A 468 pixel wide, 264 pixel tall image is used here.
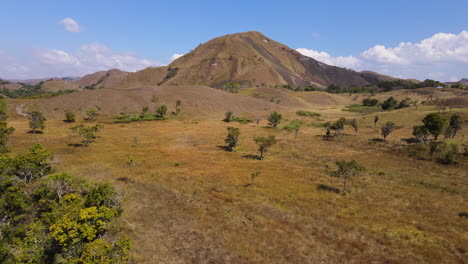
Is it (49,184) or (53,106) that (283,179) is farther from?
(53,106)

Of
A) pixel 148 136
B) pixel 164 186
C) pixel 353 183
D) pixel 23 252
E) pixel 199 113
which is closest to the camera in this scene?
pixel 23 252

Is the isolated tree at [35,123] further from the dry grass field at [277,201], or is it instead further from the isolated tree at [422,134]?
the isolated tree at [422,134]

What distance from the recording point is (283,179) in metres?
40.3

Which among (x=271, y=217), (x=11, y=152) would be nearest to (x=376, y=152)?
(x=271, y=217)

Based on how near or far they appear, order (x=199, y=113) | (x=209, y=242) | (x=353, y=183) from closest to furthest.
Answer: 1. (x=209, y=242)
2. (x=353, y=183)
3. (x=199, y=113)

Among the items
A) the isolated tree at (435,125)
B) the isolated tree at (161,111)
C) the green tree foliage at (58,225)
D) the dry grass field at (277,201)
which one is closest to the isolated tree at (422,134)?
the isolated tree at (435,125)

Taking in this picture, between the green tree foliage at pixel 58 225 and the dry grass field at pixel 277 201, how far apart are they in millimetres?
4037

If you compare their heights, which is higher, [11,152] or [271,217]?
[11,152]

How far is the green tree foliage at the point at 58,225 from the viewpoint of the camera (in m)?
16.9

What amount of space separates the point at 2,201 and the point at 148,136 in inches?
2026

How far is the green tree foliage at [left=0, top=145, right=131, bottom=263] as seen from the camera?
16922 millimetres

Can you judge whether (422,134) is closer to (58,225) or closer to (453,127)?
(453,127)

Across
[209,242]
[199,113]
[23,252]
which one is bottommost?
[209,242]

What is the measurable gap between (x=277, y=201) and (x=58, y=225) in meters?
25.5
